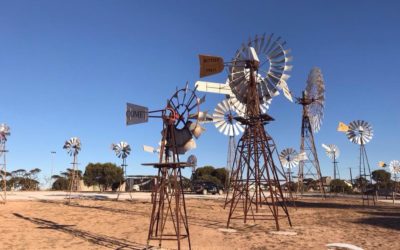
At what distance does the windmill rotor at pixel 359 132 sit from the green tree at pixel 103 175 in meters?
54.5

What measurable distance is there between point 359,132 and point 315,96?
8.38 m

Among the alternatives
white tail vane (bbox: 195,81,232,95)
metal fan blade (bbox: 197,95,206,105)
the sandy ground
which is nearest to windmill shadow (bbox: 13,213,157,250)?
the sandy ground

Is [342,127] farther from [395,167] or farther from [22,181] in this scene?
[22,181]

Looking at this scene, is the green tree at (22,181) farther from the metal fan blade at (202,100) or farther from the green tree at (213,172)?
the metal fan blade at (202,100)

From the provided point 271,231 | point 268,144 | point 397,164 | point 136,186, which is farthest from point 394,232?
point 136,186

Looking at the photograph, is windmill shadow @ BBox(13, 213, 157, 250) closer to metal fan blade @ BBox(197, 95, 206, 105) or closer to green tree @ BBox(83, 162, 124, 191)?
metal fan blade @ BBox(197, 95, 206, 105)

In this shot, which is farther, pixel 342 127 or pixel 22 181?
pixel 22 181

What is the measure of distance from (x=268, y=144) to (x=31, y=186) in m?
74.0

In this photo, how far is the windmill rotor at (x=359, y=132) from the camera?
36812mm

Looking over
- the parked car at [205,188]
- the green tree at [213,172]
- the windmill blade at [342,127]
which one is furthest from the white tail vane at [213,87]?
the green tree at [213,172]

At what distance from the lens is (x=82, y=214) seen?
22578 millimetres

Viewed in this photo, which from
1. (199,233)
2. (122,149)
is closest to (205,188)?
(122,149)

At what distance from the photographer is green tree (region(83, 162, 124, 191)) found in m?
81.2

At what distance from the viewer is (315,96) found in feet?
144
